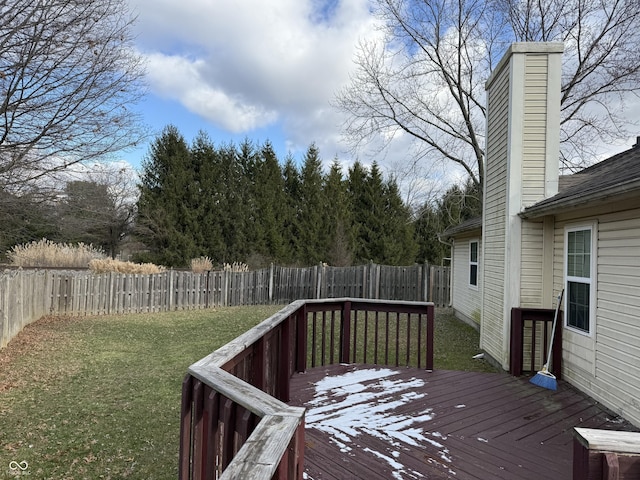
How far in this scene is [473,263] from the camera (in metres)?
9.62

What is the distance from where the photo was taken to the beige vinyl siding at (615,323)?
358 centimetres

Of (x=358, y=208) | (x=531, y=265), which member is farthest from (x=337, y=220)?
(x=531, y=265)

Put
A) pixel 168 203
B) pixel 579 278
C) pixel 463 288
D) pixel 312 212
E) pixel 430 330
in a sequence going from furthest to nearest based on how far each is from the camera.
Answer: pixel 312 212, pixel 168 203, pixel 463 288, pixel 430 330, pixel 579 278

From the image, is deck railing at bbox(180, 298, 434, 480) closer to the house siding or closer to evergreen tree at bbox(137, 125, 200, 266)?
the house siding

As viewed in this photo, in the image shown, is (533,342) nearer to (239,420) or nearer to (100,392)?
(239,420)

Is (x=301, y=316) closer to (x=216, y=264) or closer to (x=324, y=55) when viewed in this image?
(x=324, y=55)

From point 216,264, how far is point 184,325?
10680mm

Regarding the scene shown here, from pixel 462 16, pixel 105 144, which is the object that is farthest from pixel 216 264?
pixel 462 16

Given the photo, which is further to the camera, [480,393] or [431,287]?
[431,287]

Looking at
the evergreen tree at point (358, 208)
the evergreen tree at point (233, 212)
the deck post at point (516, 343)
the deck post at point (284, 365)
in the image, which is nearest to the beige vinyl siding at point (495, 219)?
the deck post at point (516, 343)

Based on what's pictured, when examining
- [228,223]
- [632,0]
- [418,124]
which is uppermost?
[632,0]

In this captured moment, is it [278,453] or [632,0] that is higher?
[632,0]

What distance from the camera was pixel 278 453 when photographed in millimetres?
1093

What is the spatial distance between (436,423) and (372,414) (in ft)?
1.78
